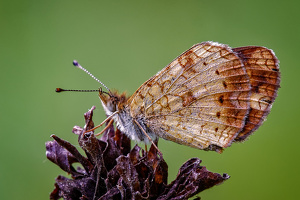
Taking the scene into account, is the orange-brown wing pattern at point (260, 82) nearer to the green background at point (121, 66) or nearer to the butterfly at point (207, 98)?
the butterfly at point (207, 98)

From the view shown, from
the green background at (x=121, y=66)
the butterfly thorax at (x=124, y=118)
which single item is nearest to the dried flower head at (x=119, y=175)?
the butterfly thorax at (x=124, y=118)

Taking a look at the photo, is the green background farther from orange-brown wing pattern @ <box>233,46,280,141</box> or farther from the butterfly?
orange-brown wing pattern @ <box>233,46,280,141</box>

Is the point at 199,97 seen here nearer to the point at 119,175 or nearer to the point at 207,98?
the point at 207,98

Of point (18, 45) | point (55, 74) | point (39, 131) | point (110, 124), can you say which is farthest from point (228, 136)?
point (18, 45)

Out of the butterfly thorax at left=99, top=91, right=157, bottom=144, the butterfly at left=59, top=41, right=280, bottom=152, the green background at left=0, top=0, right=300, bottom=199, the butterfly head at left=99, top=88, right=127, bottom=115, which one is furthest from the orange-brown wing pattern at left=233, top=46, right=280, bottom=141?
the green background at left=0, top=0, right=300, bottom=199

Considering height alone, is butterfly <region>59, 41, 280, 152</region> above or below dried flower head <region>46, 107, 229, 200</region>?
above

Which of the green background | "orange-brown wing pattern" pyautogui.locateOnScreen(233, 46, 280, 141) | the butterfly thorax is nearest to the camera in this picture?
"orange-brown wing pattern" pyautogui.locateOnScreen(233, 46, 280, 141)

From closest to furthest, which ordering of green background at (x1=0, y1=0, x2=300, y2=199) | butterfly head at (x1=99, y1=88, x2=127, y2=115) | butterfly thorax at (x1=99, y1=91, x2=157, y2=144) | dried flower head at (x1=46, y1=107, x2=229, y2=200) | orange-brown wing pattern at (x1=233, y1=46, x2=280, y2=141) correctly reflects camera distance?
dried flower head at (x1=46, y1=107, x2=229, y2=200) → orange-brown wing pattern at (x1=233, y1=46, x2=280, y2=141) → butterfly thorax at (x1=99, y1=91, x2=157, y2=144) → butterfly head at (x1=99, y1=88, x2=127, y2=115) → green background at (x1=0, y1=0, x2=300, y2=199)
